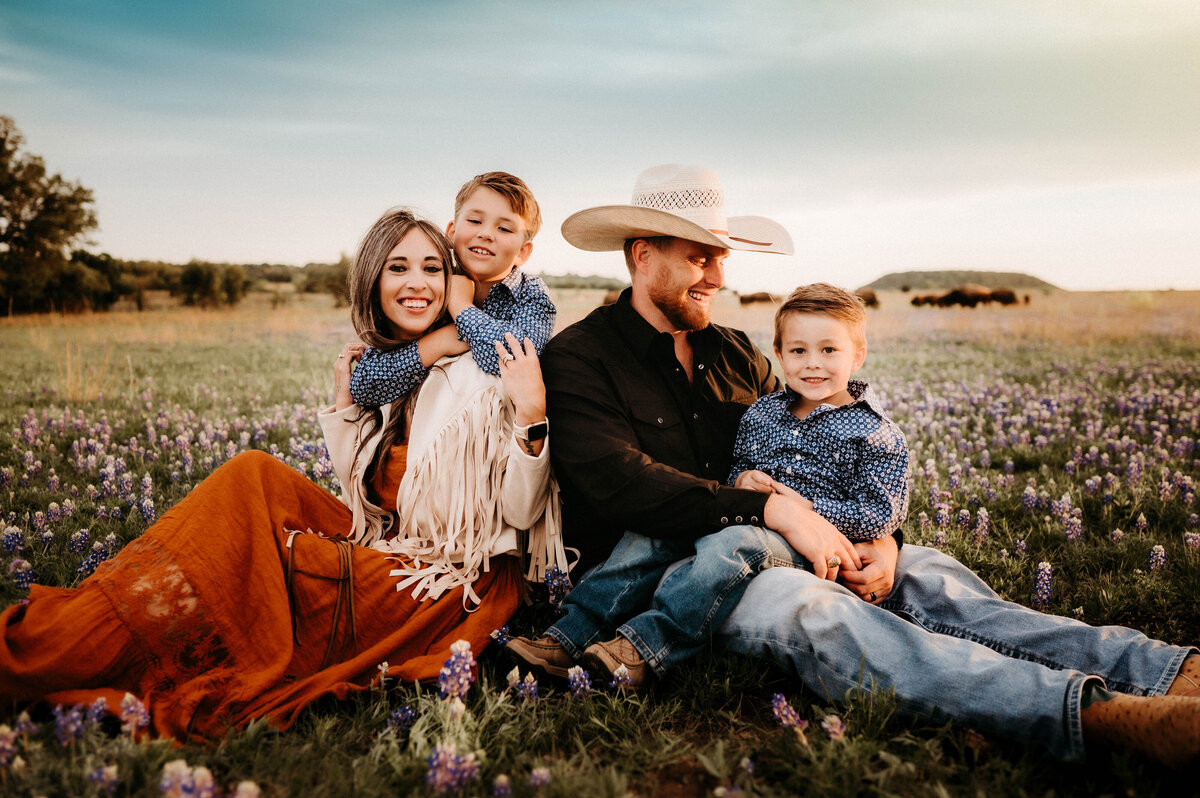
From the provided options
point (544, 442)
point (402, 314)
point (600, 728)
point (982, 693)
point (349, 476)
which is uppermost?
point (402, 314)

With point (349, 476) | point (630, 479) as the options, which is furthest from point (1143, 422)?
point (349, 476)

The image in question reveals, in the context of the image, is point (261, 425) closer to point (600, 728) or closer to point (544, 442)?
point (544, 442)

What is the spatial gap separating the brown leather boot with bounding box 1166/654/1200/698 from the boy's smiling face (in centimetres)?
374

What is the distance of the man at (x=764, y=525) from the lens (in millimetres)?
2621

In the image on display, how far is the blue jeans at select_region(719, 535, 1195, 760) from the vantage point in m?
2.60

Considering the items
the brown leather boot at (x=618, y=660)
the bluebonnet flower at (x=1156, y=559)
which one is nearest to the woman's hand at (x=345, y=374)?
the brown leather boot at (x=618, y=660)

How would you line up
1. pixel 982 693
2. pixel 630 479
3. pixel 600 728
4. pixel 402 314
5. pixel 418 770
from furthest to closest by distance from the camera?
1. pixel 402 314
2. pixel 630 479
3. pixel 600 728
4. pixel 982 693
5. pixel 418 770

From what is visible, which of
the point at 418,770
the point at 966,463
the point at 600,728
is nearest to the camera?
the point at 418,770

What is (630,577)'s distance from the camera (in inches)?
137

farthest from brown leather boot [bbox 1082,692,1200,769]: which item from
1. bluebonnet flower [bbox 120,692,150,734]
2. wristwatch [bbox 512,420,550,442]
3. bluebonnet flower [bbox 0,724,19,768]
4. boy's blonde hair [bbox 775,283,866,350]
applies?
bluebonnet flower [bbox 0,724,19,768]

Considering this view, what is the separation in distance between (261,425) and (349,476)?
4498 mm

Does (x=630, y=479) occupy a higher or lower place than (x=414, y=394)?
lower

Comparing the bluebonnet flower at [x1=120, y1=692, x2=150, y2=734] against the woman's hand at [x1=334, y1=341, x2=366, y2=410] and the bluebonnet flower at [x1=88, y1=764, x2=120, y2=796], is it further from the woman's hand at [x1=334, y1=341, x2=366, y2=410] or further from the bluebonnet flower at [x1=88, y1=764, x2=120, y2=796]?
the woman's hand at [x1=334, y1=341, x2=366, y2=410]

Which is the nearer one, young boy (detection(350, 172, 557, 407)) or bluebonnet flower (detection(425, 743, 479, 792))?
bluebonnet flower (detection(425, 743, 479, 792))
